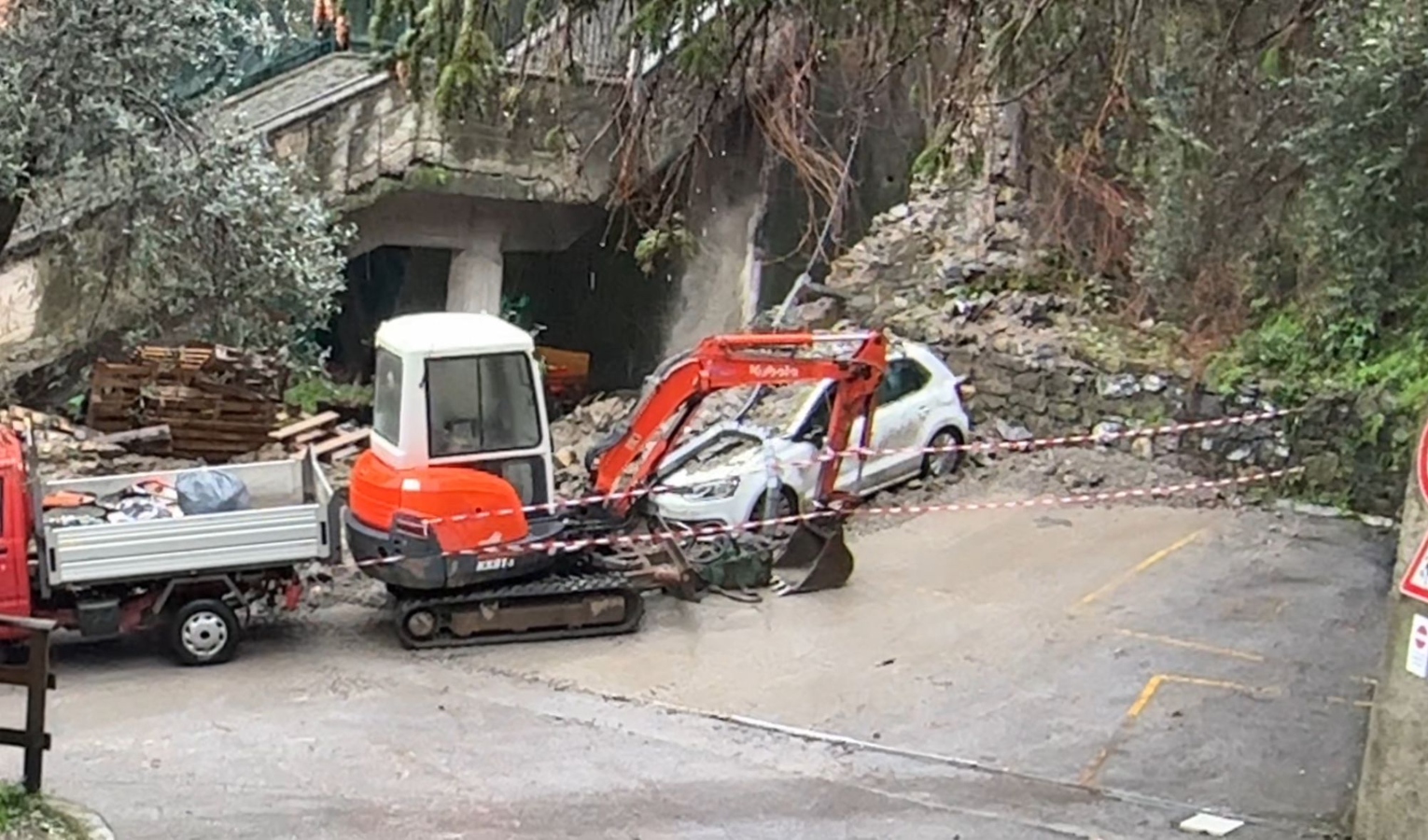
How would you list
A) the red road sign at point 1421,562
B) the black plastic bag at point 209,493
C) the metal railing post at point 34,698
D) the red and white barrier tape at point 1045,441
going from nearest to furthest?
the red road sign at point 1421,562
the metal railing post at point 34,698
the black plastic bag at point 209,493
the red and white barrier tape at point 1045,441

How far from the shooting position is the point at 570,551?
1144cm

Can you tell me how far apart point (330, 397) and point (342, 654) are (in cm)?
887

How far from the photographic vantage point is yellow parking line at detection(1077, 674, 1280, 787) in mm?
9023

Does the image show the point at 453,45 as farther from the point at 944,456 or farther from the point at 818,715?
the point at 944,456

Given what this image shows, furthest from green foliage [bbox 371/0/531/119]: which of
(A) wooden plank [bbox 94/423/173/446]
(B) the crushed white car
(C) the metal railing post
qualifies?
(A) wooden plank [bbox 94/423/173/446]

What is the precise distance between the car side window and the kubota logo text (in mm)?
3463

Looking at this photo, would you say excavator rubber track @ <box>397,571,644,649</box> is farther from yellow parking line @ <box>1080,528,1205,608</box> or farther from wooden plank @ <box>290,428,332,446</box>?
wooden plank @ <box>290,428,332,446</box>

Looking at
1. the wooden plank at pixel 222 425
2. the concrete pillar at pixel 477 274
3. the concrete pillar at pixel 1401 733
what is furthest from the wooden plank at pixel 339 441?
the concrete pillar at pixel 1401 733

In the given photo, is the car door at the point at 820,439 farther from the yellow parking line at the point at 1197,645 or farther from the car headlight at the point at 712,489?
the yellow parking line at the point at 1197,645

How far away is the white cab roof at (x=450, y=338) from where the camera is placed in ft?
36.1

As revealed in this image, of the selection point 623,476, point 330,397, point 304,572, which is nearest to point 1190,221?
point 623,476

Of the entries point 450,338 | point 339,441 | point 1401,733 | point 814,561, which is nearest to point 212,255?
point 339,441

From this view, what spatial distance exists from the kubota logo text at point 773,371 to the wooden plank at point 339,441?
6516mm

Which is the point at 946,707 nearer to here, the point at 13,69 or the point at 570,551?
the point at 570,551
